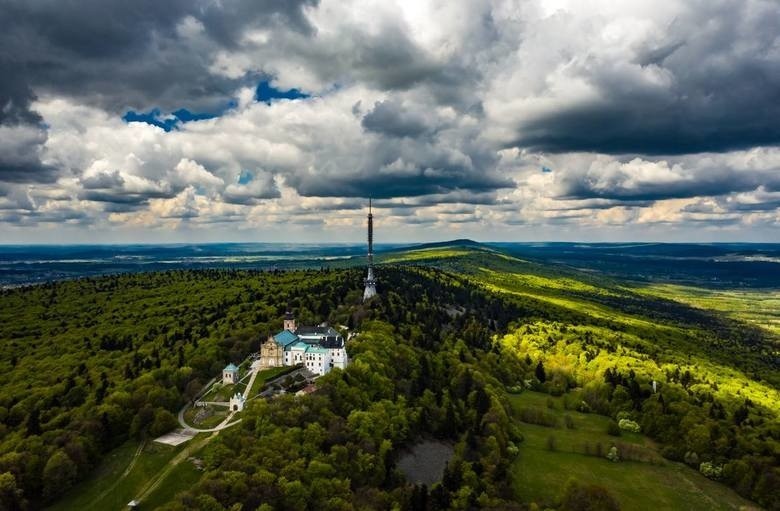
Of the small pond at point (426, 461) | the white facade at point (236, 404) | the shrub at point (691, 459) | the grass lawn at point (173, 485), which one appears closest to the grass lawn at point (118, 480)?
the grass lawn at point (173, 485)

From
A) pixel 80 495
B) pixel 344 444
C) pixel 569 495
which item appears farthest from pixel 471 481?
pixel 80 495

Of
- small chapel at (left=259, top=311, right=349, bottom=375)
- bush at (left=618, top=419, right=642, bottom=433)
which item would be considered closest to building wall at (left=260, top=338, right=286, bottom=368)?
small chapel at (left=259, top=311, right=349, bottom=375)

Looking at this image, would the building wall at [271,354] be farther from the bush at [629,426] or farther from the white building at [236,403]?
the bush at [629,426]

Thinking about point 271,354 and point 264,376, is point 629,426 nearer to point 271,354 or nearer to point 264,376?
point 271,354

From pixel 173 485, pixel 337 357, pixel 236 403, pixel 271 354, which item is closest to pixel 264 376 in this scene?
pixel 271 354

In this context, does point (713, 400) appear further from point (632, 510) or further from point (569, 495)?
point (569, 495)

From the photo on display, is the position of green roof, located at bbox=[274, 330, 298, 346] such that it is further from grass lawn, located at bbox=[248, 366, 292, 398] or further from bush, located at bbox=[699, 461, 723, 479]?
bush, located at bbox=[699, 461, 723, 479]

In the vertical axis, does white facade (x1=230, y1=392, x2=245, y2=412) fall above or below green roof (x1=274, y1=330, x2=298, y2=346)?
below
